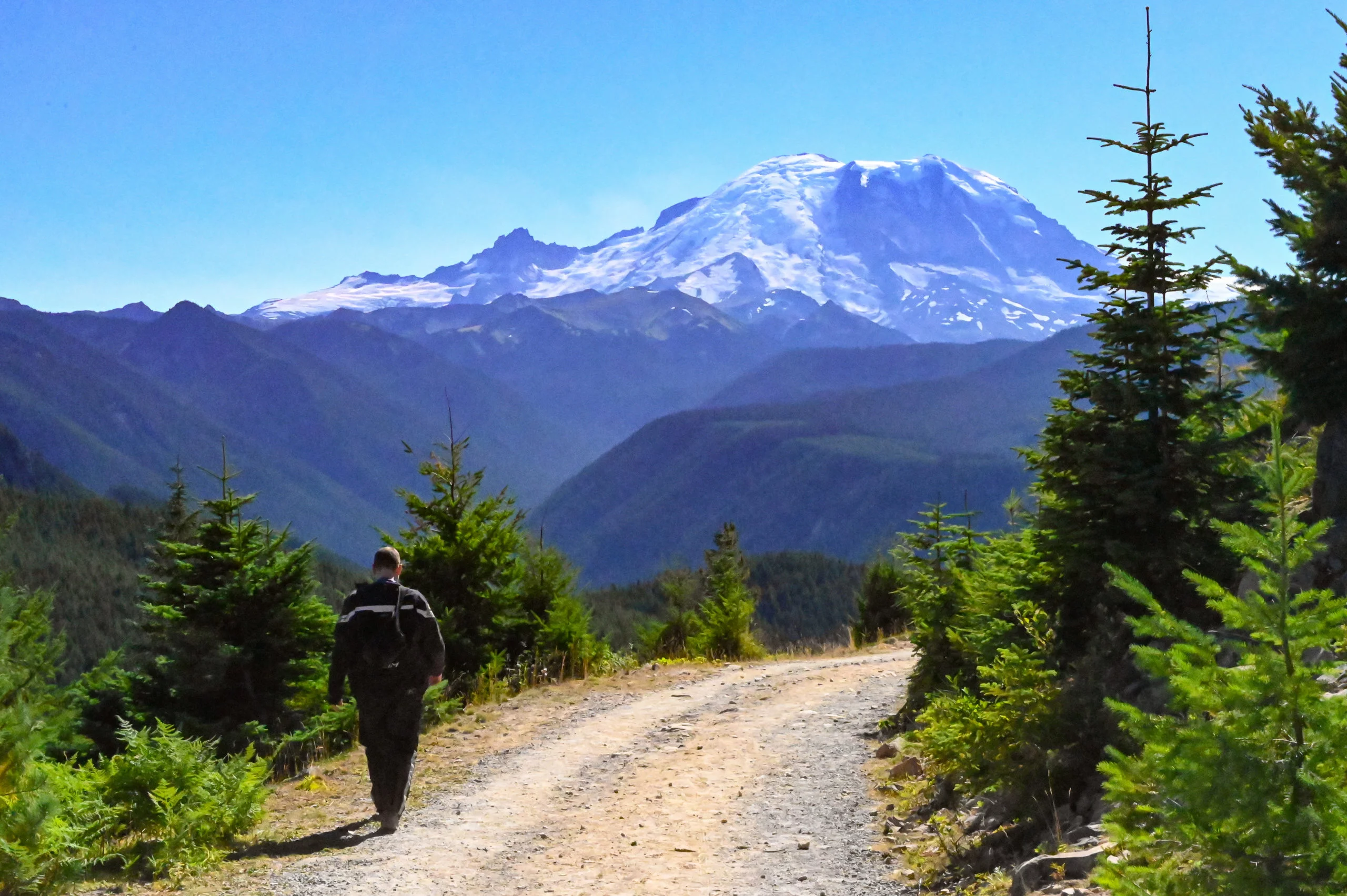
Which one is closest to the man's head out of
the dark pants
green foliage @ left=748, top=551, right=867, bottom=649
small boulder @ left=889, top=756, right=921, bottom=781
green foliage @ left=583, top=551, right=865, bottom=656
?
the dark pants

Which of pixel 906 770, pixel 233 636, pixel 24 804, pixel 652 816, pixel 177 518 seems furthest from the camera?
pixel 177 518

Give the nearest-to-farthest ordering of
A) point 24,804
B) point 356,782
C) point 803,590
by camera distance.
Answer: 1. point 24,804
2. point 356,782
3. point 803,590

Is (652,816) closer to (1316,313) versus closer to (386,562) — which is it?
(386,562)

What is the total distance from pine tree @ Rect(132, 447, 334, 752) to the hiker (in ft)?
33.7

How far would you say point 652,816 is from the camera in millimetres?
8680

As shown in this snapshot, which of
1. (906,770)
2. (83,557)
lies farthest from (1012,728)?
(83,557)

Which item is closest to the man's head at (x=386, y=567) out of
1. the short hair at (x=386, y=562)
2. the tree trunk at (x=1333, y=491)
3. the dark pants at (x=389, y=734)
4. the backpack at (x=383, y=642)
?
the short hair at (x=386, y=562)

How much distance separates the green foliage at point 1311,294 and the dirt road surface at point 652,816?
4.74 meters

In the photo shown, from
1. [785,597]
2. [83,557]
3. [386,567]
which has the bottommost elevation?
[785,597]

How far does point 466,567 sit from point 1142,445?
36.0ft

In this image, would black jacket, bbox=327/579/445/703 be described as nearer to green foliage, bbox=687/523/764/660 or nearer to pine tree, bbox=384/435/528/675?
pine tree, bbox=384/435/528/675

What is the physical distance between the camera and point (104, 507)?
411ft

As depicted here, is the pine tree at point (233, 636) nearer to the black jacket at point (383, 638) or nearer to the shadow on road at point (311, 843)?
the black jacket at point (383, 638)

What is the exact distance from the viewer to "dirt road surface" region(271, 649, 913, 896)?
6895mm
